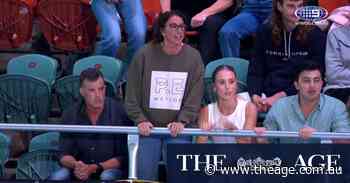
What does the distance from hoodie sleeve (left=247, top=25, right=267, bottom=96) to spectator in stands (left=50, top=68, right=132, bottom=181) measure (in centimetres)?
116

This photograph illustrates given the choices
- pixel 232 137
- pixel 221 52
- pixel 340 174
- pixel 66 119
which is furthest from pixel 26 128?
pixel 221 52

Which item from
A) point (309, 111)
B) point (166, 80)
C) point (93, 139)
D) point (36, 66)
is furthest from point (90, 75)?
point (309, 111)

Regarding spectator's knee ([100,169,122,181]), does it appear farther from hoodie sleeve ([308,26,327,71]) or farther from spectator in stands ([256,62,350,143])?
hoodie sleeve ([308,26,327,71])

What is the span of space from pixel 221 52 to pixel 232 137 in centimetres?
200

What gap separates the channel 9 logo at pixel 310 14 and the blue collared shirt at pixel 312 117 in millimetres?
891

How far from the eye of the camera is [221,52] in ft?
31.4

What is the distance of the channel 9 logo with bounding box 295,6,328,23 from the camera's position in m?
8.53

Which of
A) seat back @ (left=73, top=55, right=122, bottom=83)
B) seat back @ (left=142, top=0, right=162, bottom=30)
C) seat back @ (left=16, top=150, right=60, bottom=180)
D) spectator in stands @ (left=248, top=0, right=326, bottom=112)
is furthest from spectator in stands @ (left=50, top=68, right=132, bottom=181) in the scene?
seat back @ (left=142, top=0, right=162, bottom=30)

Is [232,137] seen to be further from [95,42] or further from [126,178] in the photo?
[95,42]

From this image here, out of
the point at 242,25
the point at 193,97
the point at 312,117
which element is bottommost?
the point at 312,117

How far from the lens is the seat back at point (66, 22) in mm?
9734

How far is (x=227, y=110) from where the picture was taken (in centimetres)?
792

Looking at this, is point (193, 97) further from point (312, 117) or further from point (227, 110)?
point (312, 117)

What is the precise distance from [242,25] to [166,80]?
151cm
